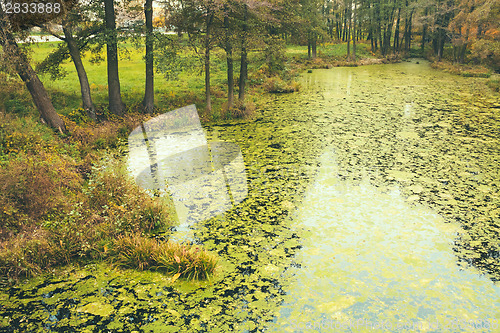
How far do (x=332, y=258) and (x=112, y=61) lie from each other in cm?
823

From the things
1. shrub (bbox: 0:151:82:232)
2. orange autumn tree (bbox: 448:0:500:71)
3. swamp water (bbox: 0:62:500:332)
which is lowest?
swamp water (bbox: 0:62:500:332)

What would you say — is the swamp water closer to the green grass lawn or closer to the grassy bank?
the grassy bank

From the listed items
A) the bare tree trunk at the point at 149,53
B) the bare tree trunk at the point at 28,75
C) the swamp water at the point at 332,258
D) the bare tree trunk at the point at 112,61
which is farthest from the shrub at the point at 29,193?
the bare tree trunk at the point at 149,53

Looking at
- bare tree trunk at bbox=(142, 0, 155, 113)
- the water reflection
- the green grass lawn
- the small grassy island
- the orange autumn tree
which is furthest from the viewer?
the orange autumn tree

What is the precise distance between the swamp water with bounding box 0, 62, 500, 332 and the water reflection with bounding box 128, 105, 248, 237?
0.91 feet

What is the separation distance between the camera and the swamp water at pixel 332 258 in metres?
3.04

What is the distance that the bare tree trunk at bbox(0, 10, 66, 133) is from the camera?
6.68 meters

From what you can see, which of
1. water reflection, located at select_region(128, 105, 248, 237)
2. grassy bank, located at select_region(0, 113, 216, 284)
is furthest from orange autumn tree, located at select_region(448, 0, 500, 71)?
grassy bank, located at select_region(0, 113, 216, 284)

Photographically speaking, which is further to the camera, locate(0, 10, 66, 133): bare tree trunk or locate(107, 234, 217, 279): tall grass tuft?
locate(0, 10, 66, 133): bare tree trunk

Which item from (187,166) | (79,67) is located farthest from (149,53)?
(187,166)

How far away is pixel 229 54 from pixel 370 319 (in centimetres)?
867

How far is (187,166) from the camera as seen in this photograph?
677 centimetres

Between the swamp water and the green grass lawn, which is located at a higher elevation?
the green grass lawn

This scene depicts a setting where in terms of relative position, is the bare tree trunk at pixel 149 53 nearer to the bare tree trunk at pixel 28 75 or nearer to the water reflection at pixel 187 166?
the water reflection at pixel 187 166
